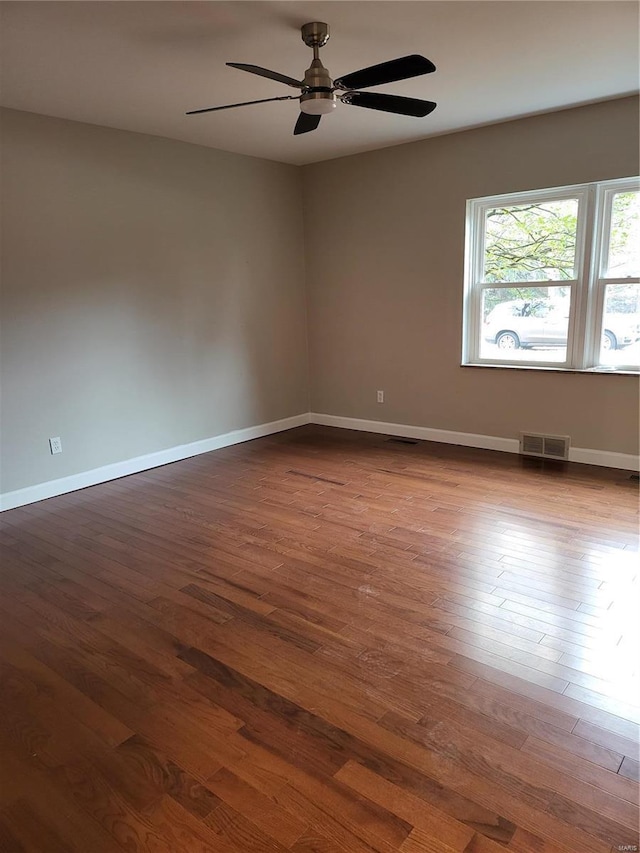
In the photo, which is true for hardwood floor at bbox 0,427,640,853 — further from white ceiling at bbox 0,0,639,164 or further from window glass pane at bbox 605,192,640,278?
white ceiling at bbox 0,0,639,164

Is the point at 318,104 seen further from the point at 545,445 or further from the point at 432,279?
the point at 545,445

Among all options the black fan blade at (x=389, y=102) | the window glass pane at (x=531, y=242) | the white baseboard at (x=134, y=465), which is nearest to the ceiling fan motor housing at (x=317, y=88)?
the black fan blade at (x=389, y=102)

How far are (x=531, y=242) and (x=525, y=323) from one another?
2.06 ft

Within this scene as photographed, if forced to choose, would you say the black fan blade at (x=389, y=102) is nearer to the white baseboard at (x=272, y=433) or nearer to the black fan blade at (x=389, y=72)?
the black fan blade at (x=389, y=72)

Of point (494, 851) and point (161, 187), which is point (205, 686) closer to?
point (494, 851)

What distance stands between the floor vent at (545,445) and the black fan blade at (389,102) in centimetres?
266

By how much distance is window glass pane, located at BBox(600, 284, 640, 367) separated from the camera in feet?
13.2

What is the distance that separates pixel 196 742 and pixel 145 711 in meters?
0.25

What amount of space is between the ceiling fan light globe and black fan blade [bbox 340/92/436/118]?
17cm

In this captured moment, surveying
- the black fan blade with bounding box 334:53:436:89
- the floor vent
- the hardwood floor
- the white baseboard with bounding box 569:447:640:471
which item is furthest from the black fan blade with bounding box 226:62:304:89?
the white baseboard with bounding box 569:447:640:471

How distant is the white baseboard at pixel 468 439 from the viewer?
421 centimetres

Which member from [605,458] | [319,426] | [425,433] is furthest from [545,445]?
[319,426]

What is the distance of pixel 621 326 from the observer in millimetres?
4105

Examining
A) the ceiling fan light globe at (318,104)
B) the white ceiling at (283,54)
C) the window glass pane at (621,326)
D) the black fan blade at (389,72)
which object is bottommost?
the window glass pane at (621,326)
